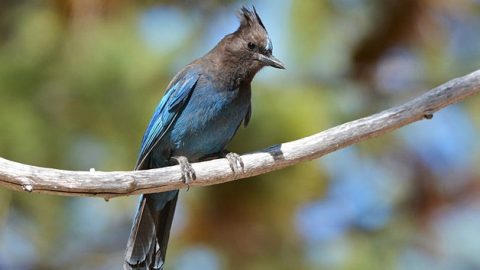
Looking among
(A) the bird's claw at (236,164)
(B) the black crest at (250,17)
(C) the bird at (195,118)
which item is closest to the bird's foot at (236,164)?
(A) the bird's claw at (236,164)

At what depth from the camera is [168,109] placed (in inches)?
231

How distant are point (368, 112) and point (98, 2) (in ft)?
6.00

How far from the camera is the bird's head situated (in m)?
5.92

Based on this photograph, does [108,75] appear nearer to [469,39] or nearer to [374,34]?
[374,34]

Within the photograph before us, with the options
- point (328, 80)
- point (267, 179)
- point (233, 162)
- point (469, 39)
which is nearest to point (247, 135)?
point (267, 179)

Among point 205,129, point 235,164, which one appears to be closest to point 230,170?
point 235,164

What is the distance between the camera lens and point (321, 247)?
7.09 metres

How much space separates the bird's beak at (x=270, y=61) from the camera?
5.88 m

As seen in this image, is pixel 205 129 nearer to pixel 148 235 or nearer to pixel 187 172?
pixel 187 172

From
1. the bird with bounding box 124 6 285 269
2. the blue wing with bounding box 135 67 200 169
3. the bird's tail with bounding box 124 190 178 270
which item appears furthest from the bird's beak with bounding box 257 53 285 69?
the bird's tail with bounding box 124 190 178 270

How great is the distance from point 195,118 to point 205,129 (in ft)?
0.29

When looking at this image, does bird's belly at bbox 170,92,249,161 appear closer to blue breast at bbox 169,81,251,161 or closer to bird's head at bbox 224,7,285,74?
blue breast at bbox 169,81,251,161

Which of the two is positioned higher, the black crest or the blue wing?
the black crest

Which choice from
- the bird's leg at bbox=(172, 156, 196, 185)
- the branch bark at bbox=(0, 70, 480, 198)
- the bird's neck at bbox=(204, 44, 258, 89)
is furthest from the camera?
the bird's neck at bbox=(204, 44, 258, 89)
